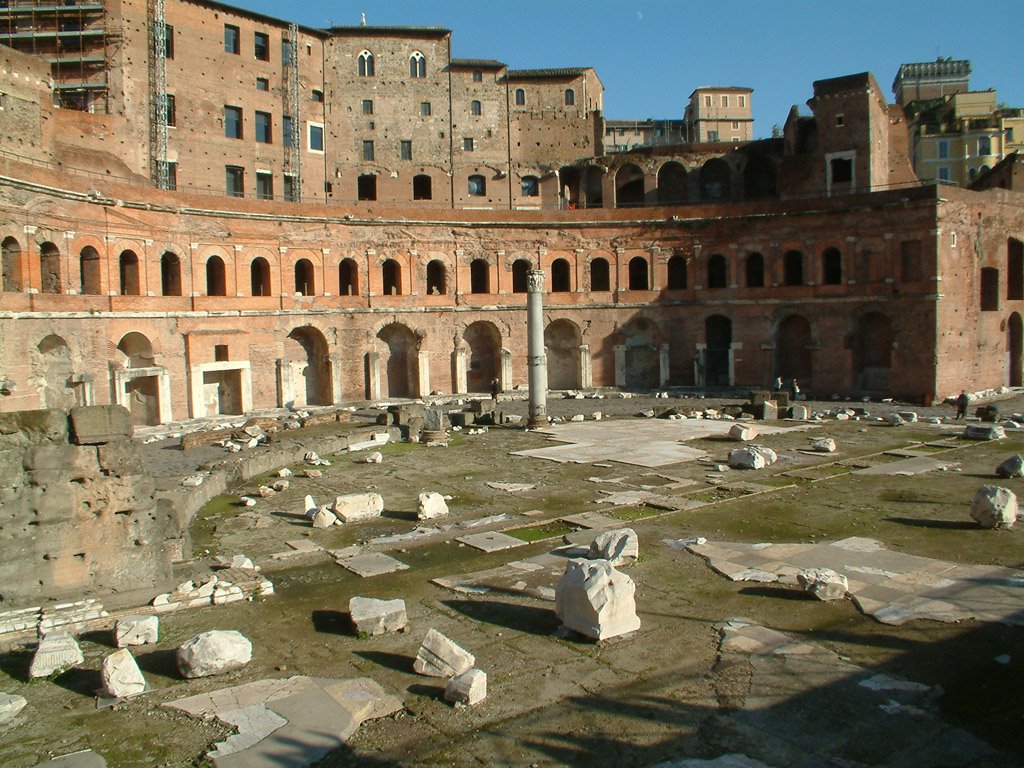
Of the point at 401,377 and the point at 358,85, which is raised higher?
the point at 358,85

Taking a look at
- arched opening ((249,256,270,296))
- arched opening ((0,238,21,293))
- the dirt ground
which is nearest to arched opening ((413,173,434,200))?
arched opening ((249,256,270,296))

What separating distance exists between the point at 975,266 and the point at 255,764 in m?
34.9

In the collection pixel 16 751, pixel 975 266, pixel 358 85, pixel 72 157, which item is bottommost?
pixel 16 751

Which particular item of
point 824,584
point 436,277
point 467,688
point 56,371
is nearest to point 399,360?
point 436,277

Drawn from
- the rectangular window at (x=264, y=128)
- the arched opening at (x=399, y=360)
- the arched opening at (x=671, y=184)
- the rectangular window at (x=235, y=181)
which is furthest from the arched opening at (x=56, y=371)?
the arched opening at (x=671, y=184)

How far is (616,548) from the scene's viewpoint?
11.8 metres

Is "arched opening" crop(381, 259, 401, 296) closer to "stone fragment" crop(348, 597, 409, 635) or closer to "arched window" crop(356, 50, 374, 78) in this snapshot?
"arched window" crop(356, 50, 374, 78)

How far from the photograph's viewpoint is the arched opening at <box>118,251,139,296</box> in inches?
1121

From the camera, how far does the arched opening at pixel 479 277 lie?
39.3 meters

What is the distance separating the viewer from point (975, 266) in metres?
33.8

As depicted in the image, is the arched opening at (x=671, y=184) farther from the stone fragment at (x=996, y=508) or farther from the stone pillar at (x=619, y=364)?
the stone fragment at (x=996, y=508)

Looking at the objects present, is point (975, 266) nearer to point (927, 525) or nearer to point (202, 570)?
point (927, 525)

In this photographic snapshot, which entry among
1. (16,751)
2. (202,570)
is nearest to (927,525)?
(202,570)

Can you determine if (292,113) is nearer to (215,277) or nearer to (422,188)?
(422,188)
